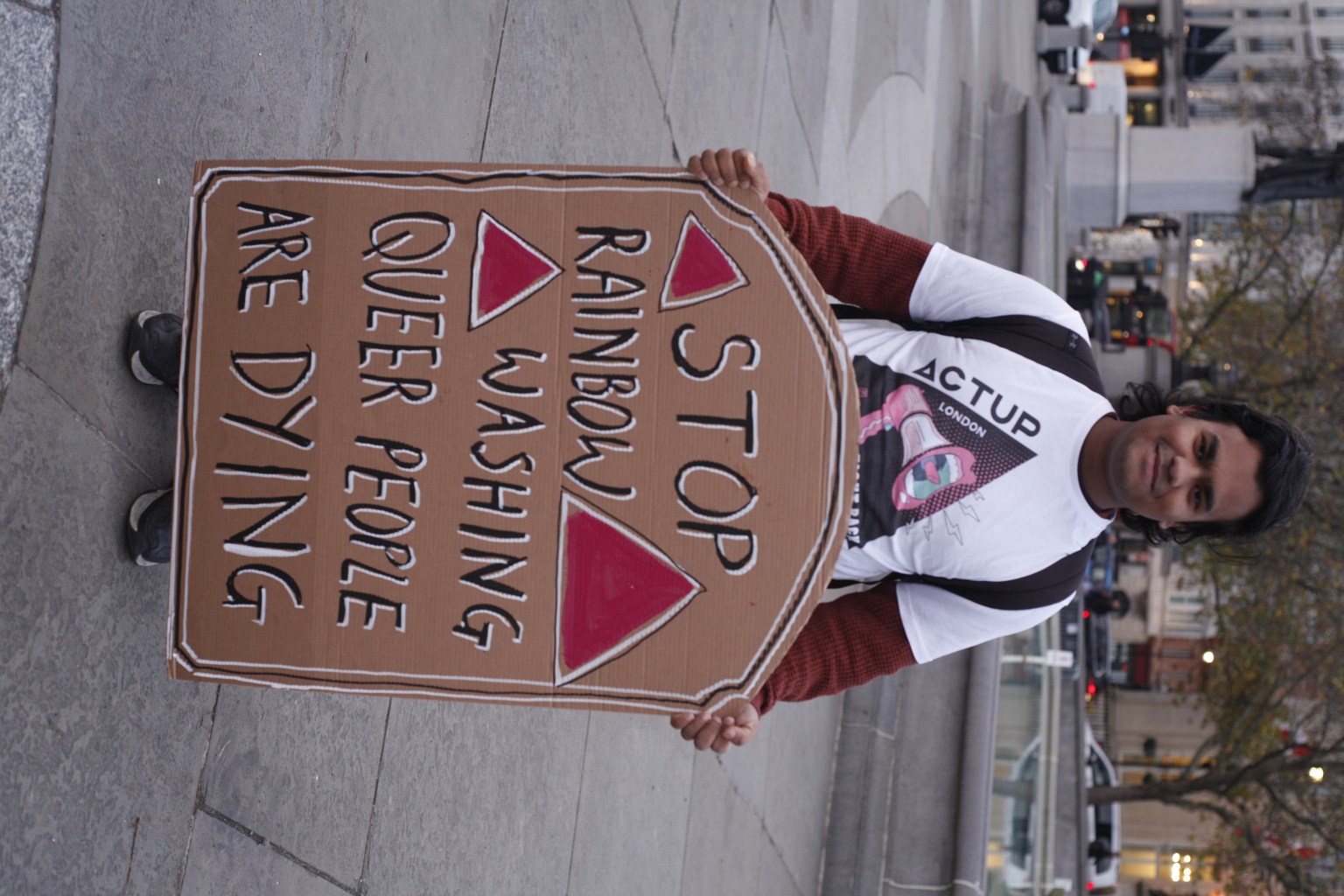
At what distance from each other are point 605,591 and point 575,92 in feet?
9.89

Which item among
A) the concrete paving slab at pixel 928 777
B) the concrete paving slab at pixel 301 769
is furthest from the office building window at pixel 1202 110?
the concrete paving slab at pixel 301 769

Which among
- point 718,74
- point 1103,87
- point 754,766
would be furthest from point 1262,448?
point 1103,87

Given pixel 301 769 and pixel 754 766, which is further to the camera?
pixel 754 766

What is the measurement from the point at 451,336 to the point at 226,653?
728 mm

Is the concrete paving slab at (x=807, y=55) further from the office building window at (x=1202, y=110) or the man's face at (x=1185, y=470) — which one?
the office building window at (x=1202, y=110)

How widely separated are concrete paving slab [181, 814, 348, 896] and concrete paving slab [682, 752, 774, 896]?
2.24m

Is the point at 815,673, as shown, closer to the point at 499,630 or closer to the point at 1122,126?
the point at 499,630

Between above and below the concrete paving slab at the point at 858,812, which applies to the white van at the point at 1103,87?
above

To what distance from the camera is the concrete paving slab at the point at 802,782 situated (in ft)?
19.6

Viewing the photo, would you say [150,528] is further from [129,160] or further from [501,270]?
[501,270]

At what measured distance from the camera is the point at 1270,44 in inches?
2415

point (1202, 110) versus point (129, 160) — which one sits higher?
point (1202, 110)

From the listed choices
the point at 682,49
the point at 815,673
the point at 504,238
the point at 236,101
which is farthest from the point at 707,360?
the point at 682,49

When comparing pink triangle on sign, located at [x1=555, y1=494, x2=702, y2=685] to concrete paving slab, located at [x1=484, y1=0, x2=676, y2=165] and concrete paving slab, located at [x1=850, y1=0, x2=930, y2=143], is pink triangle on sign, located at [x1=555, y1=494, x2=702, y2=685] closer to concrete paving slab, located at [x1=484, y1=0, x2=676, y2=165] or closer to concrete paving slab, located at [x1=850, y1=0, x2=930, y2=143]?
concrete paving slab, located at [x1=484, y1=0, x2=676, y2=165]
